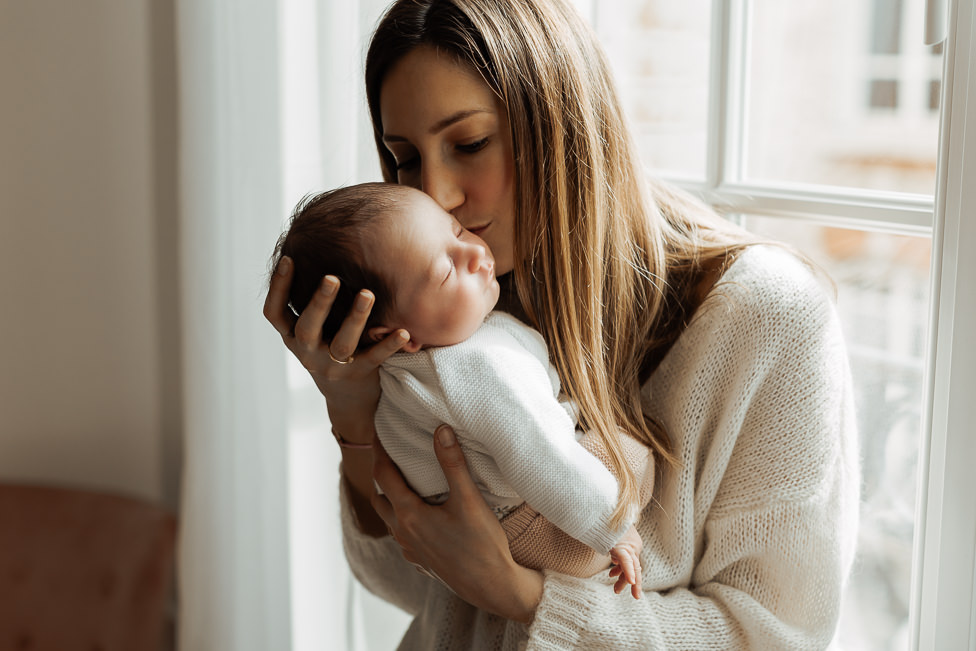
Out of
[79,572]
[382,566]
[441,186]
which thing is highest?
[441,186]

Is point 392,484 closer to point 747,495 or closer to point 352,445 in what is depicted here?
point 352,445

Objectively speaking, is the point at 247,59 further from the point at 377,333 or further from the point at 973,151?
the point at 973,151

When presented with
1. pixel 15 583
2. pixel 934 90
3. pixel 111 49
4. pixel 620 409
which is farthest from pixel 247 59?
pixel 15 583

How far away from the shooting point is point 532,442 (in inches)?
34.5

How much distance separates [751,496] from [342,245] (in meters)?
0.57

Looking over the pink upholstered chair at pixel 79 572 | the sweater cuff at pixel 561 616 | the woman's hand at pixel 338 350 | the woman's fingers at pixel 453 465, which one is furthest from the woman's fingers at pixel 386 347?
the pink upholstered chair at pixel 79 572

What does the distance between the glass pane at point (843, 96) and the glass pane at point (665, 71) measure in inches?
6.2

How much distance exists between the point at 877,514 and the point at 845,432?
37 cm

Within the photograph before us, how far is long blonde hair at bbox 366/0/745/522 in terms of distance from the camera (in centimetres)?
97

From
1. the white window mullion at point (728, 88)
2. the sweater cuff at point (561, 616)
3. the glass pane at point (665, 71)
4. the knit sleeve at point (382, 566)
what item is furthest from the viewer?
the glass pane at point (665, 71)

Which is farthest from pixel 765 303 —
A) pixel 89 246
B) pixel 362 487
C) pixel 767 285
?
pixel 89 246

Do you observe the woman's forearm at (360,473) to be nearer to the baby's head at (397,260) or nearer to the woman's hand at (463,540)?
the woman's hand at (463,540)

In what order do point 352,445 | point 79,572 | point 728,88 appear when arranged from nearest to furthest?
point 352,445 < point 728,88 < point 79,572

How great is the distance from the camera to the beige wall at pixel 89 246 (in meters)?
2.00
